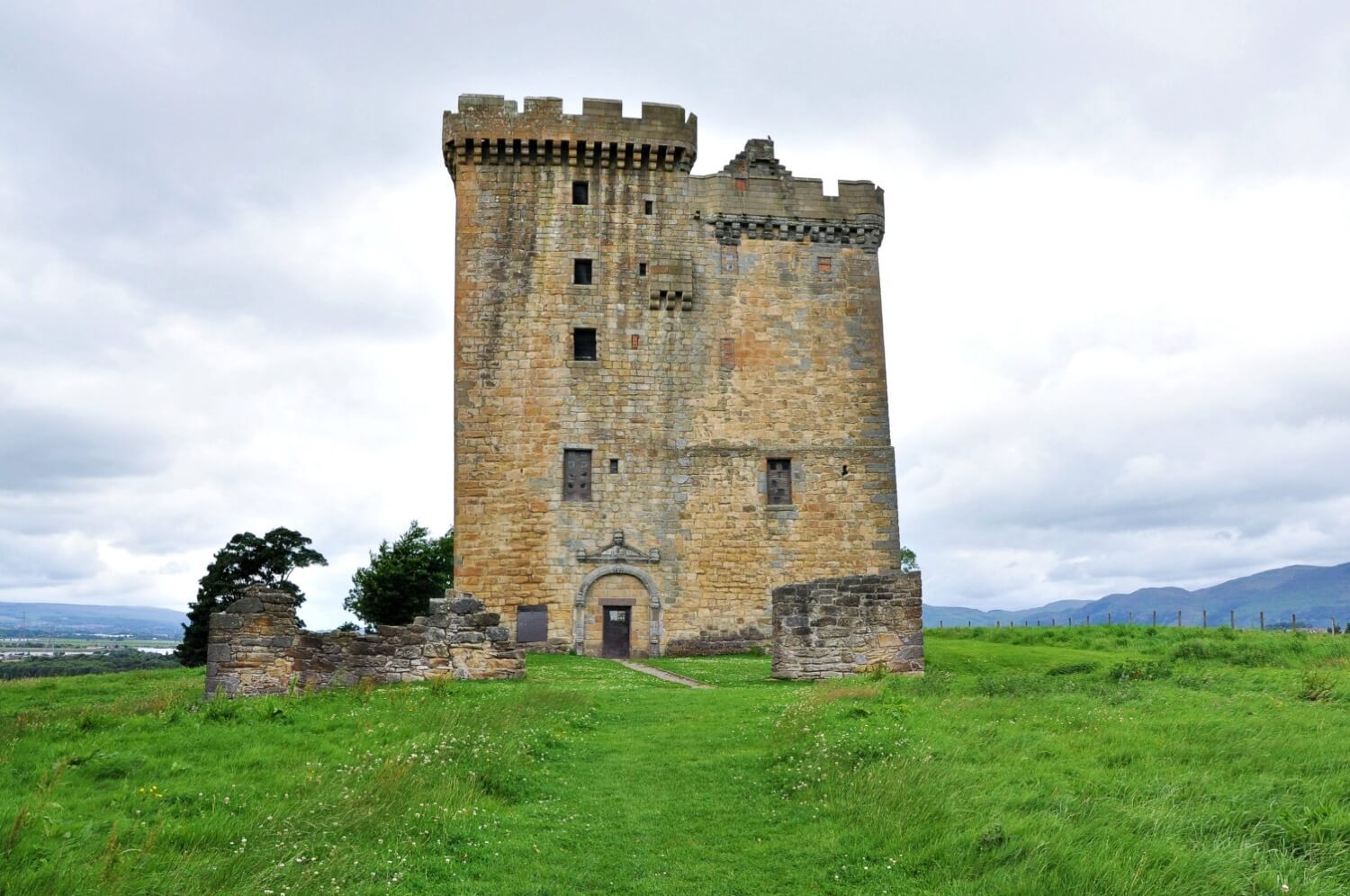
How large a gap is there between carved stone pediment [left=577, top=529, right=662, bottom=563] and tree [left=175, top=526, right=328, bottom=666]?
63.5 feet

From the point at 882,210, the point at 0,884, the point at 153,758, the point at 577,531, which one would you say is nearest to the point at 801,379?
the point at 882,210

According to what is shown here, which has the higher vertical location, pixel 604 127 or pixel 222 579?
pixel 604 127

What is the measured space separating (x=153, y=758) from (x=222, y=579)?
3616cm

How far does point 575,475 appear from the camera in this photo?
2862cm

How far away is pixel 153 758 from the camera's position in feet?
32.1

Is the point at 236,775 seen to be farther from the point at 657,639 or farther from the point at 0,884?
the point at 657,639

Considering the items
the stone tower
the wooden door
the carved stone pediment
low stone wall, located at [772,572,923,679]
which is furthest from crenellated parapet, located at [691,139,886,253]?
low stone wall, located at [772,572,923,679]

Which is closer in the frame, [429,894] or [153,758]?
[429,894]

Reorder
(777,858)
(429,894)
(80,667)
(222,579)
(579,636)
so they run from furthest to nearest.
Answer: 1. (80,667)
2. (222,579)
3. (579,636)
4. (777,858)
5. (429,894)

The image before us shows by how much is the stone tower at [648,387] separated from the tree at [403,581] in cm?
1758

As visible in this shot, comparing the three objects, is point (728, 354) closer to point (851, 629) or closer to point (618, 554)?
point (618, 554)

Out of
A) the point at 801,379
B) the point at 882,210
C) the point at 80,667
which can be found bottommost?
the point at 80,667

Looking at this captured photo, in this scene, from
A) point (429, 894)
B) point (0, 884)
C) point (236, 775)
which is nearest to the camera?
point (0, 884)

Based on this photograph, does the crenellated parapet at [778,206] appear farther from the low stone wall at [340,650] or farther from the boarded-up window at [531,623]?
the low stone wall at [340,650]
